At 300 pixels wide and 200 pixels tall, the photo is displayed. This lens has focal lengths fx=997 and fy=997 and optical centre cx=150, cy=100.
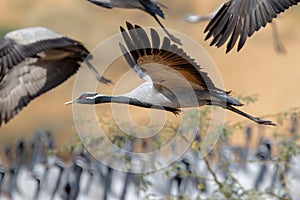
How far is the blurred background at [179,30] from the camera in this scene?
61.2 ft

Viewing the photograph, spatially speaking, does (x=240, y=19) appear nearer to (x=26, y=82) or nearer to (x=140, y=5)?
(x=140, y=5)

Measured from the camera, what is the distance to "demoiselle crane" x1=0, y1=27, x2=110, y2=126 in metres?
7.24

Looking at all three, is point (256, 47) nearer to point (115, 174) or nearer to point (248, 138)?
point (248, 138)

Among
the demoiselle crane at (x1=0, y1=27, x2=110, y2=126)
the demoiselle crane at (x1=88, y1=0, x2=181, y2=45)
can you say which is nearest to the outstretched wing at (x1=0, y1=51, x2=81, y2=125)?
the demoiselle crane at (x1=0, y1=27, x2=110, y2=126)

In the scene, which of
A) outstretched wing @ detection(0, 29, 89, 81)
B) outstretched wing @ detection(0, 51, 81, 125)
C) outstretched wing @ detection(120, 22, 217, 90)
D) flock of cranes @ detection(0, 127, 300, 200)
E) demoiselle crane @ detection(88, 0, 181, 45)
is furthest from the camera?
flock of cranes @ detection(0, 127, 300, 200)

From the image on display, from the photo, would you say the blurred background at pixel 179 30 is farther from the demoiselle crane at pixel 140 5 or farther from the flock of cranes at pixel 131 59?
the demoiselle crane at pixel 140 5

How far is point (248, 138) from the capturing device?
13750 millimetres

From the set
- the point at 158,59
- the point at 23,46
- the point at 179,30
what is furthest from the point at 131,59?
the point at 179,30

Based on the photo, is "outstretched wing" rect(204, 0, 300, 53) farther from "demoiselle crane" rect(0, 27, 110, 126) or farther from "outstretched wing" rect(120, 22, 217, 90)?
"demoiselle crane" rect(0, 27, 110, 126)

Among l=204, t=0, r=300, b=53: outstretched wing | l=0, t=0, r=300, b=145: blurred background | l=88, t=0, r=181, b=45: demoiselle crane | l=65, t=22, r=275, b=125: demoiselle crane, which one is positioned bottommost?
l=65, t=22, r=275, b=125: demoiselle crane

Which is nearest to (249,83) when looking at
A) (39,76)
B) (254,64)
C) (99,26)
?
(254,64)

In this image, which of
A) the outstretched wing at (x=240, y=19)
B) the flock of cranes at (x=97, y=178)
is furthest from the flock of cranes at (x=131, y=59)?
the flock of cranes at (x=97, y=178)

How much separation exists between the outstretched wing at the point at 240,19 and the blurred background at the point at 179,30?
40.1ft

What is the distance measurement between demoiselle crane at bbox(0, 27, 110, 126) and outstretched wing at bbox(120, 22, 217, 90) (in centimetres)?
244
